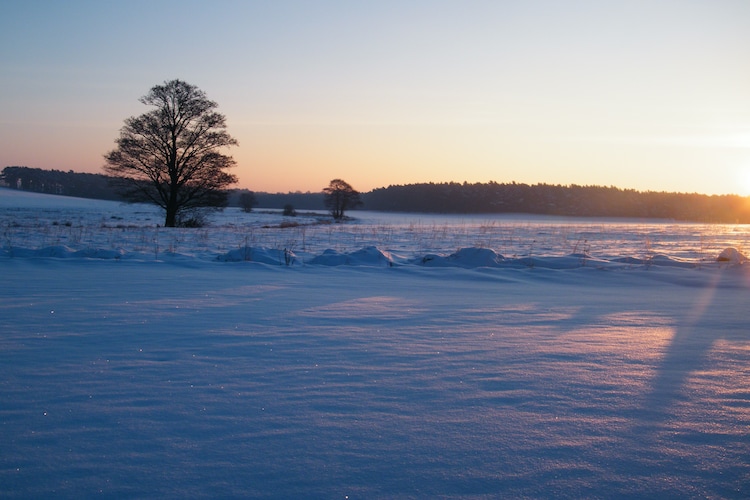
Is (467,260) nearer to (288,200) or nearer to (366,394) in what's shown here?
(366,394)

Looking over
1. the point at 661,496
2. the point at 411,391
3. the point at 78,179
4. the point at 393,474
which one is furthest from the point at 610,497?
the point at 78,179

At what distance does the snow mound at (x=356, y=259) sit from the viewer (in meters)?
9.03

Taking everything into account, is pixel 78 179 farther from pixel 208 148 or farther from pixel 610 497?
pixel 610 497

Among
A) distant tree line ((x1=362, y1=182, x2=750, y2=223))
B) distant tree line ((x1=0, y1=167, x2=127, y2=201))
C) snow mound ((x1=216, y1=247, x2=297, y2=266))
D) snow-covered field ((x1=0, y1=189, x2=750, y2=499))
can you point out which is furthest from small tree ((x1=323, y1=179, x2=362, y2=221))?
distant tree line ((x1=0, y1=167, x2=127, y2=201))

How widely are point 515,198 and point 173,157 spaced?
67.3 meters

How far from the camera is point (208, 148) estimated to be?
2091cm

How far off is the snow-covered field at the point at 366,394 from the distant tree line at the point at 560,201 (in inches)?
2550

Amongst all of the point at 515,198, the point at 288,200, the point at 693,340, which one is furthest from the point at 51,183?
the point at 693,340

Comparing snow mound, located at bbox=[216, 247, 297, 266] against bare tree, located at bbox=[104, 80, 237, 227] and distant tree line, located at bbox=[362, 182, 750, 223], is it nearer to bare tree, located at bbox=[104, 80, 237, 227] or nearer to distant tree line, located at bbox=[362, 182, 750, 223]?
bare tree, located at bbox=[104, 80, 237, 227]

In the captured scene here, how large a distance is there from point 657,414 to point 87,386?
11.1 feet

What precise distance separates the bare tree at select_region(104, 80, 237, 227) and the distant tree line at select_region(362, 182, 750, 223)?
58.8m

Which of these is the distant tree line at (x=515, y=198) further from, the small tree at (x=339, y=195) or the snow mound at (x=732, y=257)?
the snow mound at (x=732, y=257)

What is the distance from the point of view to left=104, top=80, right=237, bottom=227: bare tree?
1994 cm

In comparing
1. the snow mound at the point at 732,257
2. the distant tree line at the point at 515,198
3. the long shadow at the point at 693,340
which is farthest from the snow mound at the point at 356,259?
the distant tree line at the point at 515,198
